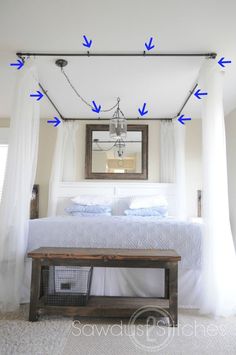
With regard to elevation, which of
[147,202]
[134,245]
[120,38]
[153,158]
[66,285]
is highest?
[120,38]

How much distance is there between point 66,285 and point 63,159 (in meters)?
2.44

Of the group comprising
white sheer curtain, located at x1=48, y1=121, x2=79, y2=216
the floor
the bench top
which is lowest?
the floor

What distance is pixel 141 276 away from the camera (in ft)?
7.74

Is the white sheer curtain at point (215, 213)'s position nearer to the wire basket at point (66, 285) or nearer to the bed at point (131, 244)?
the bed at point (131, 244)

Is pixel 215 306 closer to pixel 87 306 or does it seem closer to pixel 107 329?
pixel 107 329

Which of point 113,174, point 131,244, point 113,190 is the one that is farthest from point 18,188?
point 113,174

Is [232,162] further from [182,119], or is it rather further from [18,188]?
[18,188]

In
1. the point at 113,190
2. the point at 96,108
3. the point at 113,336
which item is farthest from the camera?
the point at 113,190

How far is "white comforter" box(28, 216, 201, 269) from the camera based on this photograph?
229cm

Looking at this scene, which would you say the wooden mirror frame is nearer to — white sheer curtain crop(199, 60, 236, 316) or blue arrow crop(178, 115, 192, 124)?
blue arrow crop(178, 115, 192, 124)

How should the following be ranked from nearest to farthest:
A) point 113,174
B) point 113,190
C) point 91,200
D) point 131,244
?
1. point 131,244
2. point 91,200
3. point 113,190
4. point 113,174

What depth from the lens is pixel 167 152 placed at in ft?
14.0

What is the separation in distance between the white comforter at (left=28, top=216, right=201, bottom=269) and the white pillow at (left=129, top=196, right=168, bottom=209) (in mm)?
1239

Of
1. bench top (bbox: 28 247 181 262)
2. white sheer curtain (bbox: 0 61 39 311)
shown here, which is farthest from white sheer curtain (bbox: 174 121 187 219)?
white sheer curtain (bbox: 0 61 39 311)
